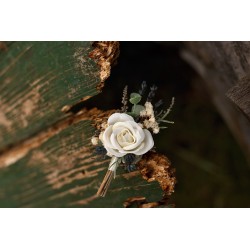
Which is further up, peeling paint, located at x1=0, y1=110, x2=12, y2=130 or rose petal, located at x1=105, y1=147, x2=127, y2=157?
peeling paint, located at x1=0, y1=110, x2=12, y2=130

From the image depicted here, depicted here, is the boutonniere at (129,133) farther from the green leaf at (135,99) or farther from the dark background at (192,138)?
the dark background at (192,138)

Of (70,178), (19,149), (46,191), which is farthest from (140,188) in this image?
(19,149)

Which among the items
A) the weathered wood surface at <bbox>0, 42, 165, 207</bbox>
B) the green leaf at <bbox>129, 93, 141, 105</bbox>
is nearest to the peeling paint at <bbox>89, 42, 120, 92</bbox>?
the weathered wood surface at <bbox>0, 42, 165, 207</bbox>

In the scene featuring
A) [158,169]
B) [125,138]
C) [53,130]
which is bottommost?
[158,169]

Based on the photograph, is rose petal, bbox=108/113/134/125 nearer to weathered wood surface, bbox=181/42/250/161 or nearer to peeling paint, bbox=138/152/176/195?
peeling paint, bbox=138/152/176/195

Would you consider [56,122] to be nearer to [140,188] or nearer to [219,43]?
[140,188]

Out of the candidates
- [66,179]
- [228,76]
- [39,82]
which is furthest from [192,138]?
[39,82]

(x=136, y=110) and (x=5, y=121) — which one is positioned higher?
(x=5, y=121)

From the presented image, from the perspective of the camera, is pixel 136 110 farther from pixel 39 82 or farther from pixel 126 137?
pixel 39 82
